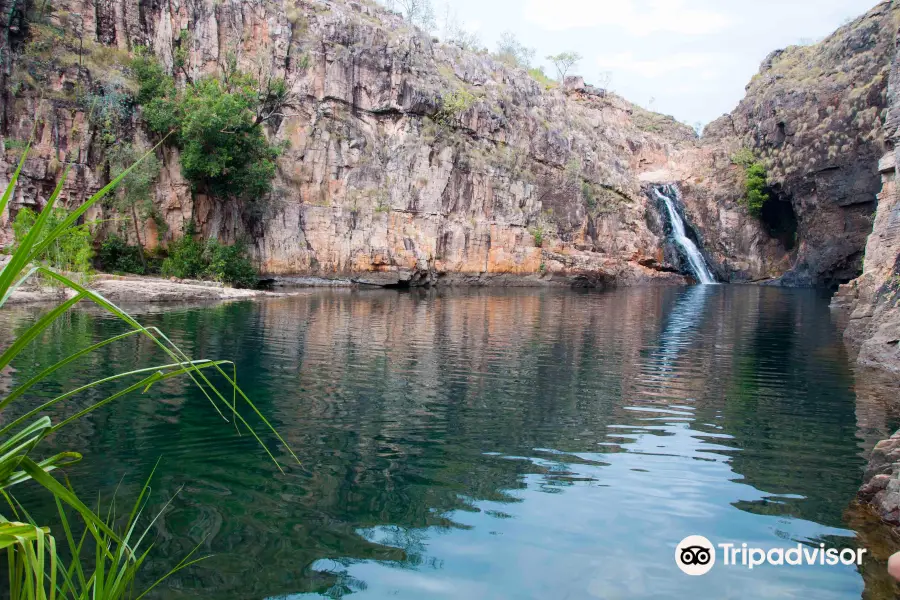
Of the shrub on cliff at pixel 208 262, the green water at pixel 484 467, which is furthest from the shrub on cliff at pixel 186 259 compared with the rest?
the green water at pixel 484 467

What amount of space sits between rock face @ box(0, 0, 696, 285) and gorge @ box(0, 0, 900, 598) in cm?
23

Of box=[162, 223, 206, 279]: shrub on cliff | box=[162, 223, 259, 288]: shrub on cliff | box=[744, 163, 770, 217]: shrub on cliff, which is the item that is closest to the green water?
box=[162, 223, 206, 279]: shrub on cliff

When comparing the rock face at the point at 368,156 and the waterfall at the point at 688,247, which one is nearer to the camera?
the rock face at the point at 368,156

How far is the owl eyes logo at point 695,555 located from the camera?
587 centimetres

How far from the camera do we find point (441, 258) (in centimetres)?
5228

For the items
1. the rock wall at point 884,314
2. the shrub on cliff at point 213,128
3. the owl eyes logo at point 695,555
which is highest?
the shrub on cliff at point 213,128

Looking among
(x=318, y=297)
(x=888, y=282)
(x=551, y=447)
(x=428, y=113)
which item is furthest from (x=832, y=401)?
(x=428, y=113)

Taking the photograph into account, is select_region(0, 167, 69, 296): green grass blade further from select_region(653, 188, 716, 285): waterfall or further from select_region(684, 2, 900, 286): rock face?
select_region(653, 188, 716, 285): waterfall

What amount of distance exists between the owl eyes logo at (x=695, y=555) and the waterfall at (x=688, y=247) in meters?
63.7

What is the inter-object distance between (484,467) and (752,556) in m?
3.35

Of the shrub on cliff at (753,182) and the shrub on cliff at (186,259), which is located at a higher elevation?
the shrub on cliff at (753,182)

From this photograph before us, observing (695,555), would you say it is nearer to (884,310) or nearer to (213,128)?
(884,310)

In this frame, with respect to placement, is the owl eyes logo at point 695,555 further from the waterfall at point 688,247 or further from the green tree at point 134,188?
the waterfall at point 688,247

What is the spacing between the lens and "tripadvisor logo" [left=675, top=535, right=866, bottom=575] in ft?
19.5
